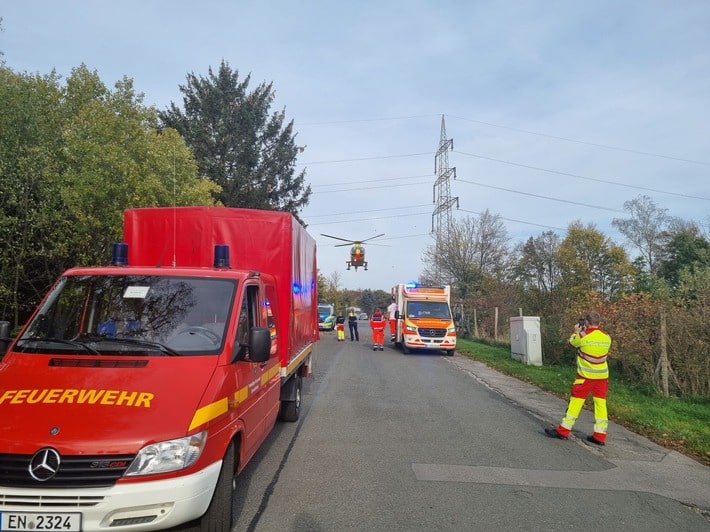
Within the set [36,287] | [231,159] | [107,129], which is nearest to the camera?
[107,129]

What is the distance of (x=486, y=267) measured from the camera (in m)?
43.1

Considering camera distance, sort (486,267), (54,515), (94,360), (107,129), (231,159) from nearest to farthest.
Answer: (54,515), (94,360), (107,129), (231,159), (486,267)

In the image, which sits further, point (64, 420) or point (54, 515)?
point (64, 420)

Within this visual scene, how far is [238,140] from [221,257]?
28679mm

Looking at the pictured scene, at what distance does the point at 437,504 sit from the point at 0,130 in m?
12.8

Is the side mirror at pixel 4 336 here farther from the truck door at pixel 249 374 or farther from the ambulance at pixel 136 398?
the truck door at pixel 249 374

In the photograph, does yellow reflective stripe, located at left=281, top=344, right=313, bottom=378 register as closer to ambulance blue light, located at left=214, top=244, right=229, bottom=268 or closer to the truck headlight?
ambulance blue light, located at left=214, top=244, right=229, bottom=268

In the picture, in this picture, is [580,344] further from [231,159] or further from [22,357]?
[231,159]

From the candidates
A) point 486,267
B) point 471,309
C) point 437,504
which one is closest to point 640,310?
point 437,504

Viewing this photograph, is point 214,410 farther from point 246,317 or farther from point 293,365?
point 293,365

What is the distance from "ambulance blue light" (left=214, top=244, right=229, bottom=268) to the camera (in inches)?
226

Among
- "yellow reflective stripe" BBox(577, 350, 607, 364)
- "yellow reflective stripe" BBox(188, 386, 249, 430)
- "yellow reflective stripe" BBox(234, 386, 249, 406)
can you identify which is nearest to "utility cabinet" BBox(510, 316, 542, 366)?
"yellow reflective stripe" BBox(577, 350, 607, 364)

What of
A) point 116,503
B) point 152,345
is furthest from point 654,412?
point 116,503

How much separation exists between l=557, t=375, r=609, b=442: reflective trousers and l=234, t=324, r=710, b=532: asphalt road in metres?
0.22
